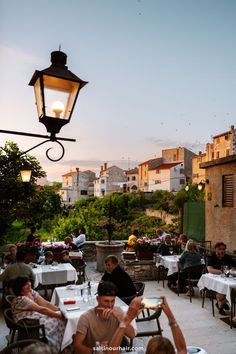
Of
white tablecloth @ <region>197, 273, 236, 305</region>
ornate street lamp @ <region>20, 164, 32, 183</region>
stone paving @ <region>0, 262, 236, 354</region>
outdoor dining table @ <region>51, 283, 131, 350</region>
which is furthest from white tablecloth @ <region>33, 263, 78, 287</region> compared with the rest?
white tablecloth @ <region>197, 273, 236, 305</region>

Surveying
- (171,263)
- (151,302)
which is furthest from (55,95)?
(171,263)

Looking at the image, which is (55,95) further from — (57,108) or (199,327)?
(199,327)

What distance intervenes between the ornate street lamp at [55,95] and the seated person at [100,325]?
1.79m

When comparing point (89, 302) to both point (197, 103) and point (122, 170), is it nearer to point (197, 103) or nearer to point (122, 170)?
point (197, 103)

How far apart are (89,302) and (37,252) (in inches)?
178

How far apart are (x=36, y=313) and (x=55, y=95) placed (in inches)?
132

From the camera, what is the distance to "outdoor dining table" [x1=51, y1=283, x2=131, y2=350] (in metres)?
4.07

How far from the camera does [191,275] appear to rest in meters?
7.93

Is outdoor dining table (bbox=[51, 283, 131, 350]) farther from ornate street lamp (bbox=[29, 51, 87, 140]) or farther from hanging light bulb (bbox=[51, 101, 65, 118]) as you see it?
hanging light bulb (bbox=[51, 101, 65, 118])

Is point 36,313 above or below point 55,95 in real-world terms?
below

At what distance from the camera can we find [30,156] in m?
12.7

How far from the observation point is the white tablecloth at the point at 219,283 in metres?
6.12

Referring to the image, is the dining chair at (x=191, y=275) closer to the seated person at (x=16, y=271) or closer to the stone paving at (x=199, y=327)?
the stone paving at (x=199, y=327)

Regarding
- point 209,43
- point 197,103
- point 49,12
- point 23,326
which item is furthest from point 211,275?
point 197,103
